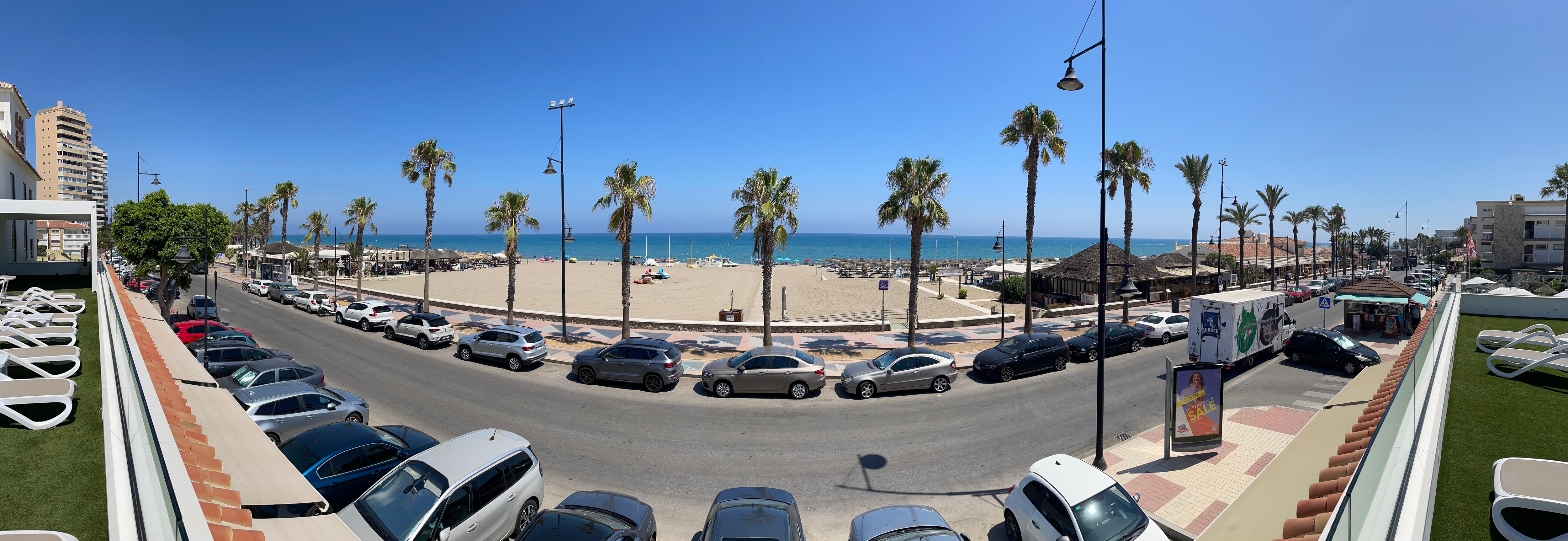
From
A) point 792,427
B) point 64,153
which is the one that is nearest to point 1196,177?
point 792,427

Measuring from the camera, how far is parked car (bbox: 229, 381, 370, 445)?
1140 centimetres

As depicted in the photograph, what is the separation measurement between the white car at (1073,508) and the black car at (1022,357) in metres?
10.2

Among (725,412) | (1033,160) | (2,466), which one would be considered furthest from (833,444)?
(1033,160)

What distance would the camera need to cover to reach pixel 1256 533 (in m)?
6.60

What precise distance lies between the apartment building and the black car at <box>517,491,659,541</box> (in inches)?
3437

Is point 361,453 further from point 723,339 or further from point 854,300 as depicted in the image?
point 854,300

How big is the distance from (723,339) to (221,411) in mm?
18072

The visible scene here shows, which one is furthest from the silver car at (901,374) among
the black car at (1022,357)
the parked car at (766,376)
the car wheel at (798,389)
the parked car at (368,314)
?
the parked car at (368,314)

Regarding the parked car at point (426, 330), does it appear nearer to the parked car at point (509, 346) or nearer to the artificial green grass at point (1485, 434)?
the parked car at point (509, 346)

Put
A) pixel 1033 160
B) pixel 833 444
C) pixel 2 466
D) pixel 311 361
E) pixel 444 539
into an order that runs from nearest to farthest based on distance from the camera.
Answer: pixel 2 466 < pixel 444 539 < pixel 833 444 < pixel 311 361 < pixel 1033 160

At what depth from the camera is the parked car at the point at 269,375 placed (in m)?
13.5

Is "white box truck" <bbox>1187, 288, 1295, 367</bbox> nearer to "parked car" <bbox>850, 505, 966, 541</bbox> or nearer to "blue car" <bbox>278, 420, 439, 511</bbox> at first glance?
"parked car" <bbox>850, 505, 966, 541</bbox>

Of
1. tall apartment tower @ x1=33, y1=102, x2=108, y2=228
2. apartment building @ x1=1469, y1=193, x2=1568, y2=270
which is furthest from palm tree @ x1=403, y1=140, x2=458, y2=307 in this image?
tall apartment tower @ x1=33, y1=102, x2=108, y2=228

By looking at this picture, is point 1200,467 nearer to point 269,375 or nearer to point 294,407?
point 294,407
